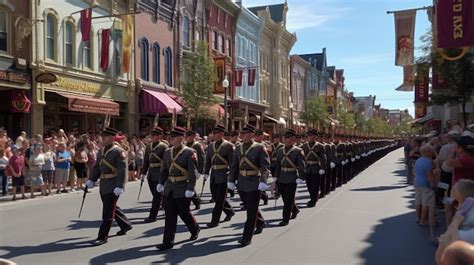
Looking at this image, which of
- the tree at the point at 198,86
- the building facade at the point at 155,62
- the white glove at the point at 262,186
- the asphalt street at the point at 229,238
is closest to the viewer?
the asphalt street at the point at 229,238

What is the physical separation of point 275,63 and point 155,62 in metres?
24.4

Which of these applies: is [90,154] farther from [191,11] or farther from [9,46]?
[191,11]

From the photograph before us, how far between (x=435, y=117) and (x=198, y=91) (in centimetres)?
2759

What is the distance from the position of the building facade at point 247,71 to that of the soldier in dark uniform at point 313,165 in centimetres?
2601

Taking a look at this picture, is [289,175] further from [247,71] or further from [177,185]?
[247,71]

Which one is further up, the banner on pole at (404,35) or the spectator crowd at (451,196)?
the banner on pole at (404,35)

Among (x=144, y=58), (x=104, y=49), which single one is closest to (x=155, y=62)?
(x=144, y=58)

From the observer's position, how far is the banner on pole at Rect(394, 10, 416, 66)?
21.3 meters

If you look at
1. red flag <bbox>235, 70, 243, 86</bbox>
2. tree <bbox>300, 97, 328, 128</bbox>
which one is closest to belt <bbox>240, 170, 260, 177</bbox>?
red flag <bbox>235, 70, 243, 86</bbox>

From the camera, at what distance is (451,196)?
265 inches

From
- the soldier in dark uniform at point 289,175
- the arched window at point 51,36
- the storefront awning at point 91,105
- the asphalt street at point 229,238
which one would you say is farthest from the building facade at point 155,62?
the soldier in dark uniform at point 289,175

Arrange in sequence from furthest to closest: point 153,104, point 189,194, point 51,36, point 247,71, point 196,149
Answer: point 247,71 < point 153,104 < point 51,36 < point 196,149 < point 189,194

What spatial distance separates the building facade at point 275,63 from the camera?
51.1 metres

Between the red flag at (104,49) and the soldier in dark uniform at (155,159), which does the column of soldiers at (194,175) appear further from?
the red flag at (104,49)
